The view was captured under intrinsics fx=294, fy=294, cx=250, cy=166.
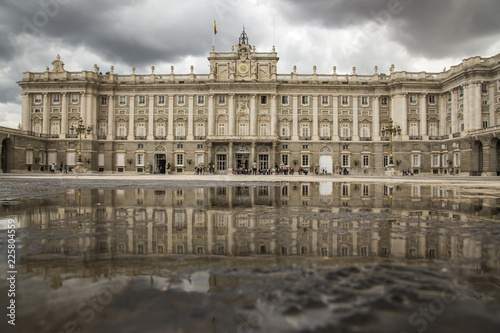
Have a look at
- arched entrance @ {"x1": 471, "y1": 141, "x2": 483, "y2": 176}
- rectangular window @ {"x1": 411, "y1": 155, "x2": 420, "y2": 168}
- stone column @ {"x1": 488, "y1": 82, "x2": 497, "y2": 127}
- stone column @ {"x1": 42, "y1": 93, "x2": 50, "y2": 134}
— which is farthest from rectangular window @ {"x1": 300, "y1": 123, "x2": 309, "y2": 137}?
stone column @ {"x1": 42, "y1": 93, "x2": 50, "y2": 134}

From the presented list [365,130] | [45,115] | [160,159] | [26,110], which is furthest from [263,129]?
[26,110]

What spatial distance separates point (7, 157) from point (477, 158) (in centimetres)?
6259

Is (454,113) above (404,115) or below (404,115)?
below

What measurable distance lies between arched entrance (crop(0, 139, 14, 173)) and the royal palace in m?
4.96

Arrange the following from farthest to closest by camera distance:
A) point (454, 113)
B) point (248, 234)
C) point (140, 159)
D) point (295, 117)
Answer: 1. point (140, 159)
2. point (295, 117)
3. point (454, 113)
4. point (248, 234)

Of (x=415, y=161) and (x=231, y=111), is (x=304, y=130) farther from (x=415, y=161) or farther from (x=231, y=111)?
(x=415, y=161)

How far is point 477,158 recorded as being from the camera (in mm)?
39125

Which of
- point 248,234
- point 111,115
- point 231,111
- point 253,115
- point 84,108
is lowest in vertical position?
point 248,234

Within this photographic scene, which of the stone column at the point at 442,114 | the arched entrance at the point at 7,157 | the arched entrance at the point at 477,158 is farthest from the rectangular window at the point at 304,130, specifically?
the arched entrance at the point at 7,157

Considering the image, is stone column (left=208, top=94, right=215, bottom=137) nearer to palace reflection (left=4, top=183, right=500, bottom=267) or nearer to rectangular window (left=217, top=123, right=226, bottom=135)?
rectangular window (left=217, top=123, right=226, bottom=135)

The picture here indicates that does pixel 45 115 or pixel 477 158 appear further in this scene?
pixel 45 115

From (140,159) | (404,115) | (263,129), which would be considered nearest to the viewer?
(404,115)

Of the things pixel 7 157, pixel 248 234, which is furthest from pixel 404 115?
pixel 7 157

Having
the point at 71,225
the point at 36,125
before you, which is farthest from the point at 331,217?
the point at 36,125
